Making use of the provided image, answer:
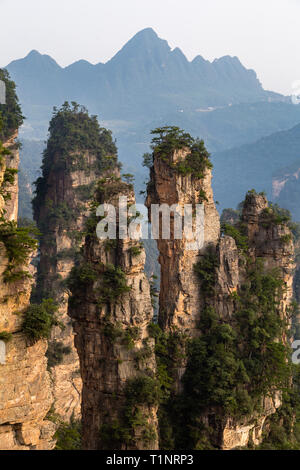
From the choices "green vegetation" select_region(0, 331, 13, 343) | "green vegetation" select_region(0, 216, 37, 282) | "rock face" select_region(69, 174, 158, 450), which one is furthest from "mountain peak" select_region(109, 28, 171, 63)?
"green vegetation" select_region(0, 331, 13, 343)

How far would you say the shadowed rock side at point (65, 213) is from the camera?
37.0m

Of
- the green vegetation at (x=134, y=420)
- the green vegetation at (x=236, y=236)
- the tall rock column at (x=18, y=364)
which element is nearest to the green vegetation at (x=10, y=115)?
the green vegetation at (x=236, y=236)

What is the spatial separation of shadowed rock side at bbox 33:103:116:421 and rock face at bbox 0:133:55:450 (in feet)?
71.2

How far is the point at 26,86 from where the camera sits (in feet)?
601

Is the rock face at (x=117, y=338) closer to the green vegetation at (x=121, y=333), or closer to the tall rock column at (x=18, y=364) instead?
the green vegetation at (x=121, y=333)

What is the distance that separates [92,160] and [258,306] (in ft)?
71.6

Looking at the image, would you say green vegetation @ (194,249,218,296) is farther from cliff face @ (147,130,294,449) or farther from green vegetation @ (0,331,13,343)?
green vegetation @ (0,331,13,343)

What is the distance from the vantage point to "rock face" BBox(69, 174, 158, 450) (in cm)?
1964

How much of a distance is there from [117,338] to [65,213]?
21.1 meters

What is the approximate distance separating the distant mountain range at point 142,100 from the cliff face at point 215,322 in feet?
416

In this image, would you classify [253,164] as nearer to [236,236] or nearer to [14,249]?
[236,236]

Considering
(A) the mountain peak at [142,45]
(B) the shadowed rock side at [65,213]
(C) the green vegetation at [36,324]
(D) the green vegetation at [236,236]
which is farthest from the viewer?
(A) the mountain peak at [142,45]
